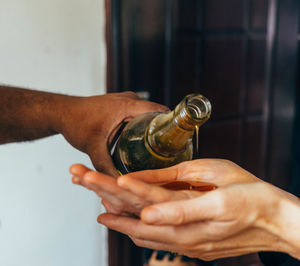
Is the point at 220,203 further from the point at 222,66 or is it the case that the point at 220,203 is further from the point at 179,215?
the point at 222,66

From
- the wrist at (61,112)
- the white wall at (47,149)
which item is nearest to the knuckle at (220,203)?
the wrist at (61,112)

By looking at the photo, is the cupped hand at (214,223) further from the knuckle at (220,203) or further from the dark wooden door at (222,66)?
the dark wooden door at (222,66)

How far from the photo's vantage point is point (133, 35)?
130cm

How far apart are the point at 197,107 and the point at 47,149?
720 millimetres

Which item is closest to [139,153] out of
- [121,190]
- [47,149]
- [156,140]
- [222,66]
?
[156,140]

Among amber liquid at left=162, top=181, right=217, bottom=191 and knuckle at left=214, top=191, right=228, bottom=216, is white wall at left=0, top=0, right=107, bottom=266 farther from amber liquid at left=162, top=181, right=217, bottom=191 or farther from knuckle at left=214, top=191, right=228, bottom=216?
knuckle at left=214, top=191, right=228, bottom=216

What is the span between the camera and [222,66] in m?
1.61

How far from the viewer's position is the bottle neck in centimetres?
→ 60

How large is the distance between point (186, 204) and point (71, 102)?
44cm

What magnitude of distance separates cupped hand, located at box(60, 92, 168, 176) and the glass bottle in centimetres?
2

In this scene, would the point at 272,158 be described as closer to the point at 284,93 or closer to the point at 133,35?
the point at 284,93

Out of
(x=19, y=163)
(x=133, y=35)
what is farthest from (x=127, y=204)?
(x=133, y=35)

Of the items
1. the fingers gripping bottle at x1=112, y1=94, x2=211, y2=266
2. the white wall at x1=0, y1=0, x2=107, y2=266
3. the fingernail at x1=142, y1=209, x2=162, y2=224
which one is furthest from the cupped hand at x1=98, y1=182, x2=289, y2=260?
the white wall at x1=0, y1=0, x2=107, y2=266

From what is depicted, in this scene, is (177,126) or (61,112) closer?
(177,126)
